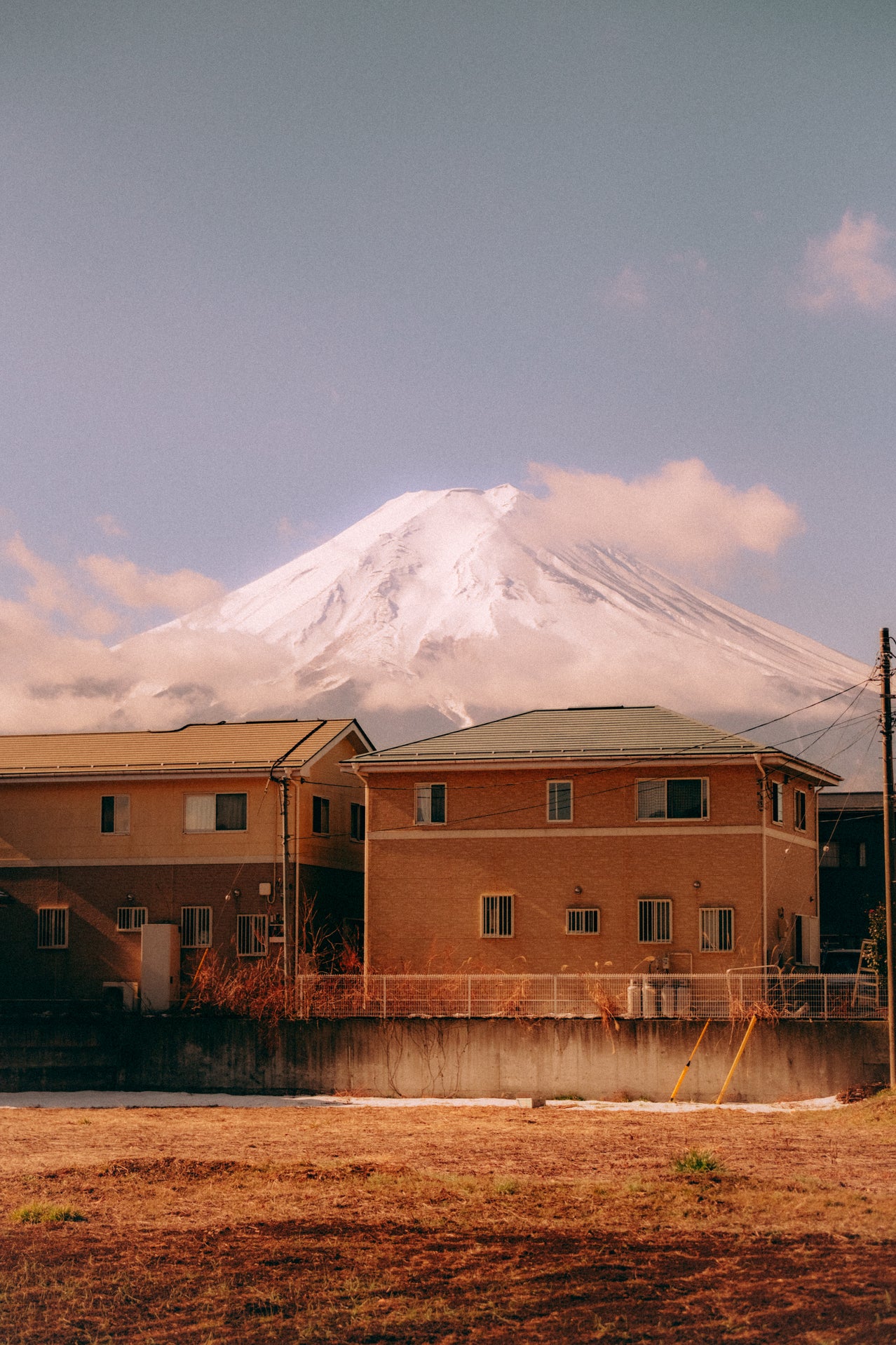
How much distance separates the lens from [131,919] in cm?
4006

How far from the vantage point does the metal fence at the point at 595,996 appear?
30.8 m

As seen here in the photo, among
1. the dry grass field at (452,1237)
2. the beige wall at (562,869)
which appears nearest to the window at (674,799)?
the beige wall at (562,869)

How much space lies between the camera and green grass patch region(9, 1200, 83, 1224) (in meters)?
15.7

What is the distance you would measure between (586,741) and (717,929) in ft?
19.3

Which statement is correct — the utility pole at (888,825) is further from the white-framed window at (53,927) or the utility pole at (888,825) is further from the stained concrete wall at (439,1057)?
the white-framed window at (53,927)

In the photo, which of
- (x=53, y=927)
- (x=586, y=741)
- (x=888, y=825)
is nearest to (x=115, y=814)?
(x=53, y=927)

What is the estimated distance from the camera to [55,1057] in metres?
33.5

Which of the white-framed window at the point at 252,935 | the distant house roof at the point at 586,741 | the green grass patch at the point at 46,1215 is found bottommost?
the green grass patch at the point at 46,1215

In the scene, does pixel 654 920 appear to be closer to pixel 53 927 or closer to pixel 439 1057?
pixel 439 1057

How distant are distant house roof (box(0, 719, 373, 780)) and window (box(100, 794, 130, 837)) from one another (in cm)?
80

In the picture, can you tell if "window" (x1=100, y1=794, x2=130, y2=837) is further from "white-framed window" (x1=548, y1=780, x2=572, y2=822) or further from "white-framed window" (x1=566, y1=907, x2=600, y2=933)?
"white-framed window" (x1=566, y1=907, x2=600, y2=933)

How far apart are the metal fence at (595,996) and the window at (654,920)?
6.88 feet

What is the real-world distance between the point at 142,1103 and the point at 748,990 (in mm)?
13328

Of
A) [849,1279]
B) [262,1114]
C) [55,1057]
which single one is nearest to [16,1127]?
[262,1114]
